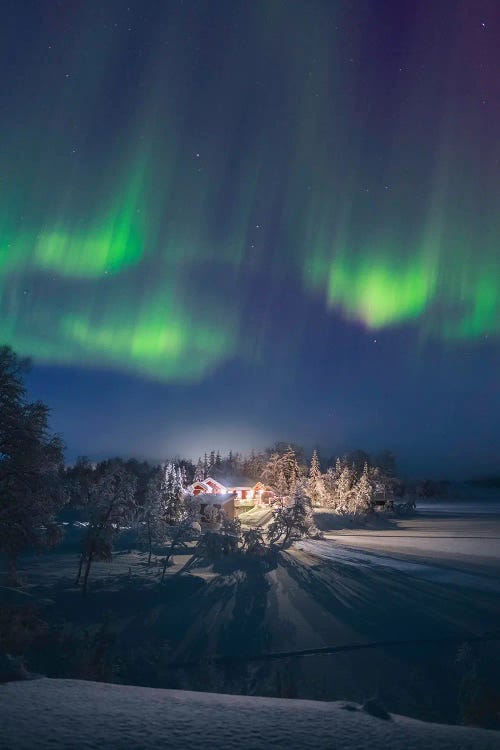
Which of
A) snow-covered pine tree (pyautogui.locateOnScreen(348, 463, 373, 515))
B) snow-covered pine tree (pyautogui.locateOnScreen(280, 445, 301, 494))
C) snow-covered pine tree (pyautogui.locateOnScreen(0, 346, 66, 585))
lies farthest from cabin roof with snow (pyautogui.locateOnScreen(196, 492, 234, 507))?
snow-covered pine tree (pyautogui.locateOnScreen(0, 346, 66, 585))

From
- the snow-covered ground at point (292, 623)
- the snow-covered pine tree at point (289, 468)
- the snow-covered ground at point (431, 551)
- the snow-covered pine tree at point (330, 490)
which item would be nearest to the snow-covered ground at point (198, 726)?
the snow-covered ground at point (292, 623)

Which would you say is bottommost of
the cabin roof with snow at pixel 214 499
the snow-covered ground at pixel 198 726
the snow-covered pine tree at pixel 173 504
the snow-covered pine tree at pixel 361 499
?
the snow-covered pine tree at pixel 173 504

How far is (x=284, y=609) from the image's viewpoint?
2838 centimetres

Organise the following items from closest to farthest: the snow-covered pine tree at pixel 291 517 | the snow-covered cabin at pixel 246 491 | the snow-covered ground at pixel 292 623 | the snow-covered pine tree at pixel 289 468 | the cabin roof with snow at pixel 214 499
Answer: the snow-covered ground at pixel 292 623
the snow-covered pine tree at pixel 291 517
the cabin roof with snow at pixel 214 499
the snow-covered cabin at pixel 246 491
the snow-covered pine tree at pixel 289 468

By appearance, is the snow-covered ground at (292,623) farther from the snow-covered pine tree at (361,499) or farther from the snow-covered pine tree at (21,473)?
the snow-covered pine tree at (361,499)

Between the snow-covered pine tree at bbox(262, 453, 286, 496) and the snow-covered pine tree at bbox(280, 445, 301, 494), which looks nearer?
the snow-covered pine tree at bbox(280, 445, 301, 494)

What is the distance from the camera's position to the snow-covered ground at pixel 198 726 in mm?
5941

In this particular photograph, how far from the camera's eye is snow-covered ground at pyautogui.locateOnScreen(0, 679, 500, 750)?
5.94m

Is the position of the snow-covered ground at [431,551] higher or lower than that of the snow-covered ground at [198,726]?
lower

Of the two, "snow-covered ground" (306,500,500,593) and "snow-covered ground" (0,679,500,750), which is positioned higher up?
"snow-covered ground" (0,679,500,750)

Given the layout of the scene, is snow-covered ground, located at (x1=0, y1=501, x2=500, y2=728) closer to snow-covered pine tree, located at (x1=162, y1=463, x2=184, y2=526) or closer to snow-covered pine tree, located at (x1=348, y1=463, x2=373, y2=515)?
snow-covered pine tree, located at (x1=162, y1=463, x2=184, y2=526)

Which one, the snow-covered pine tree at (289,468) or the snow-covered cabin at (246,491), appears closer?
the snow-covered cabin at (246,491)

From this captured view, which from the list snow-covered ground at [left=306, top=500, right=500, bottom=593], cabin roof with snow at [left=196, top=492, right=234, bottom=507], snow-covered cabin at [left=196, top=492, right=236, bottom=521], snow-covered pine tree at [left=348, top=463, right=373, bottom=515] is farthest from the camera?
snow-covered pine tree at [left=348, top=463, right=373, bottom=515]

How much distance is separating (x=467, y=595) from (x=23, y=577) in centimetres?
2945
